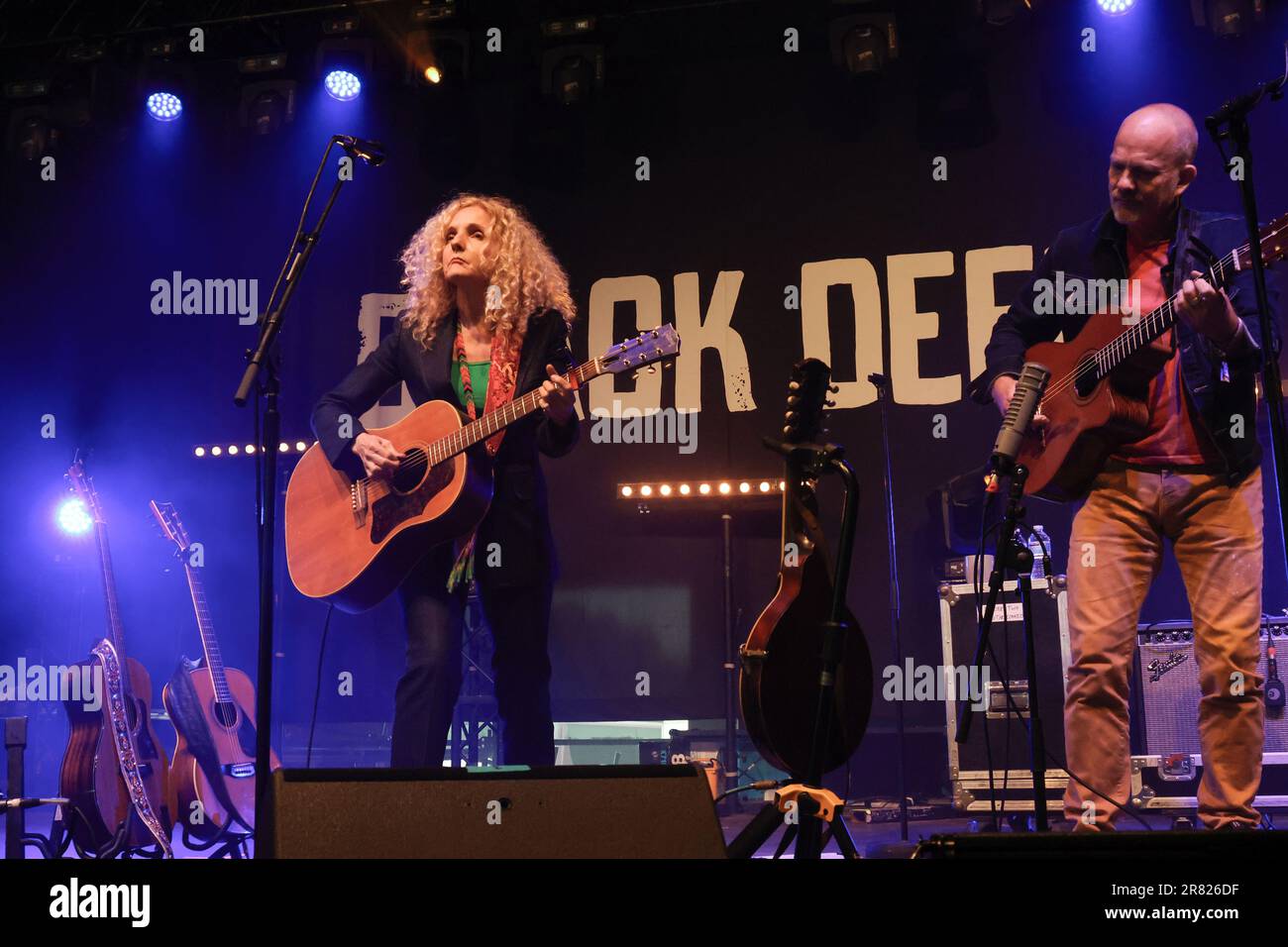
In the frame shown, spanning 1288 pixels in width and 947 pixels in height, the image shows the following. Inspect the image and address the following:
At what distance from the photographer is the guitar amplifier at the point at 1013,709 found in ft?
18.2

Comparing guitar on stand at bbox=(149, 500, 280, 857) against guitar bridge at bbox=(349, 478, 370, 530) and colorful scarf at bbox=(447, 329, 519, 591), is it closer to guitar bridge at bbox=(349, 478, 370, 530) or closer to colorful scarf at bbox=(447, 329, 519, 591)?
guitar bridge at bbox=(349, 478, 370, 530)

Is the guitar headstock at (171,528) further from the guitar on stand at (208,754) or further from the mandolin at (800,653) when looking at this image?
the mandolin at (800,653)

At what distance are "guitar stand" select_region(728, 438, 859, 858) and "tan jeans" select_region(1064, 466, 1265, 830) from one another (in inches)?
38.0

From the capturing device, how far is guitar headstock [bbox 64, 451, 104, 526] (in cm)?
574

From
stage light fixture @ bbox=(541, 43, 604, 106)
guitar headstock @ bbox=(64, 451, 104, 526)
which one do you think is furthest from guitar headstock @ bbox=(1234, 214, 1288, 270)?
guitar headstock @ bbox=(64, 451, 104, 526)

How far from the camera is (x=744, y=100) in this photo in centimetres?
748

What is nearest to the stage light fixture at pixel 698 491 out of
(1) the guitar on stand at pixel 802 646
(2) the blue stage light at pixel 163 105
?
(1) the guitar on stand at pixel 802 646

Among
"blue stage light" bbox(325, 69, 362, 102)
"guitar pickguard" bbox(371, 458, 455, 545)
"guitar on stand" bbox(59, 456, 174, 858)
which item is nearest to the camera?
"guitar pickguard" bbox(371, 458, 455, 545)

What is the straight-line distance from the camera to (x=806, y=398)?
11.3 ft

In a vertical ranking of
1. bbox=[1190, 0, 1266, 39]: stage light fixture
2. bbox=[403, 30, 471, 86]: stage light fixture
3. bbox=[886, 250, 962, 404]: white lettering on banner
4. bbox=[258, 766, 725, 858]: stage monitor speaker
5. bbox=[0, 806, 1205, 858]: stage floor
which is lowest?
bbox=[0, 806, 1205, 858]: stage floor

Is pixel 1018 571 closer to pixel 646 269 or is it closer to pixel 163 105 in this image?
pixel 646 269

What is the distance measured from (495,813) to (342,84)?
6509 mm
